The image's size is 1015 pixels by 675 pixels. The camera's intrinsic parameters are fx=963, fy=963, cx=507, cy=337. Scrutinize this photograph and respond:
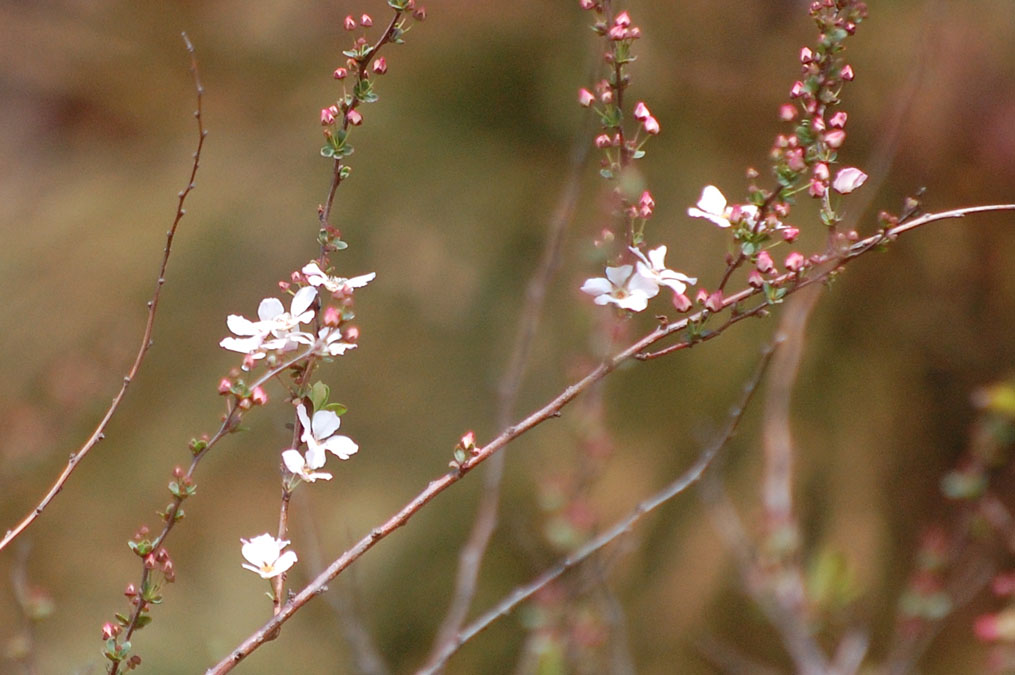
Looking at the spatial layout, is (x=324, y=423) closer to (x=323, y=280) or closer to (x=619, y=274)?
(x=323, y=280)

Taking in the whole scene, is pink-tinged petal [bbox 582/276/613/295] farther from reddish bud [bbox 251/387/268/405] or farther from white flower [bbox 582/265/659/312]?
reddish bud [bbox 251/387/268/405]

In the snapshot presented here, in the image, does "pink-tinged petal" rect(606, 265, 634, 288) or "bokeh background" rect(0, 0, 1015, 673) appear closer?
"pink-tinged petal" rect(606, 265, 634, 288)

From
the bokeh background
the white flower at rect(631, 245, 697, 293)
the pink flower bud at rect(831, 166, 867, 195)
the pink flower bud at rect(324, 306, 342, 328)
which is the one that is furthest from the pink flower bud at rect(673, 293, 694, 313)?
the bokeh background

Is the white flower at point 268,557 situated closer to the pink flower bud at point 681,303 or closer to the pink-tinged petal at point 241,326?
the pink-tinged petal at point 241,326

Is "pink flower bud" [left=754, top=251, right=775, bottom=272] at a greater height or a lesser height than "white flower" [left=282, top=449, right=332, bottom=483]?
lesser

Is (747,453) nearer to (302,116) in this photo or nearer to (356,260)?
(356,260)
